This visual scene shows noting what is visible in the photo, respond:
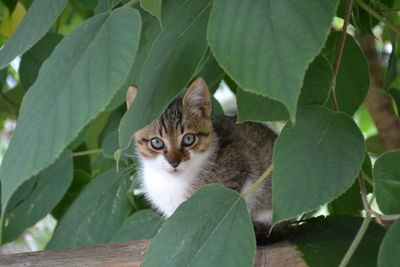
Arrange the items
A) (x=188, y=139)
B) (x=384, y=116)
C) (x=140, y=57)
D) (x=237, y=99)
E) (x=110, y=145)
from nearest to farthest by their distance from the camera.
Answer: (x=237, y=99), (x=140, y=57), (x=110, y=145), (x=188, y=139), (x=384, y=116)

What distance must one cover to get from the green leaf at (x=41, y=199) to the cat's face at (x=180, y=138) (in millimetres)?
195

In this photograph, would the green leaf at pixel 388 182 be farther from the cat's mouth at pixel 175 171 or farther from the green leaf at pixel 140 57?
the cat's mouth at pixel 175 171

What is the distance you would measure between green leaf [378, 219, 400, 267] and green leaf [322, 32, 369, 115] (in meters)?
0.46

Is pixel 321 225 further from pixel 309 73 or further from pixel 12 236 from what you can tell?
pixel 12 236

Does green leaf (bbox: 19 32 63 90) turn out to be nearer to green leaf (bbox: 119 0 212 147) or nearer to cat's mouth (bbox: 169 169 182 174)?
cat's mouth (bbox: 169 169 182 174)

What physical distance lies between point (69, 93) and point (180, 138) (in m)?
0.88

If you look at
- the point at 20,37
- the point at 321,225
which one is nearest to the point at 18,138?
the point at 20,37

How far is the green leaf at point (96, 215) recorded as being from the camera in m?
1.45

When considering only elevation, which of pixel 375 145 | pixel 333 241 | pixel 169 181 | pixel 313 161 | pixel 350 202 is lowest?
pixel 375 145

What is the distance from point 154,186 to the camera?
1.59 m

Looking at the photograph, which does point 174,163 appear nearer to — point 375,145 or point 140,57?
point 140,57

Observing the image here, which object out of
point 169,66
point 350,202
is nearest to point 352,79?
point 350,202

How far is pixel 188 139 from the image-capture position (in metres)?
1.59

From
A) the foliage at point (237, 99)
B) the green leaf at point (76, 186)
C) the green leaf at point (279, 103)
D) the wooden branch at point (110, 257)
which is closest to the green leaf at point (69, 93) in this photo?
the foliage at point (237, 99)
